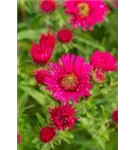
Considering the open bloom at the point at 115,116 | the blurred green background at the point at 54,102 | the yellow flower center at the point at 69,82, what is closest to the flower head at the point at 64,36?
the blurred green background at the point at 54,102

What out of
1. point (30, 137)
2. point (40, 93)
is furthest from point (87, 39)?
point (30, 137)

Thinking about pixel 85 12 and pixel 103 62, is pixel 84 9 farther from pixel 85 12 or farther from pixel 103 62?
pixel 103 62

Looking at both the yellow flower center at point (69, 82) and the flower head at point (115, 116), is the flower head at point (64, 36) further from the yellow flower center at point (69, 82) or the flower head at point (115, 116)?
the flower head at point (115, 116)

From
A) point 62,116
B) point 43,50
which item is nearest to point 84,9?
point 43,50

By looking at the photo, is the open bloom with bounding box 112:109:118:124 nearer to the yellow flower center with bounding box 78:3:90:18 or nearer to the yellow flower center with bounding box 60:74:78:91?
the yellow flower center with bounding box 60:74:78:91

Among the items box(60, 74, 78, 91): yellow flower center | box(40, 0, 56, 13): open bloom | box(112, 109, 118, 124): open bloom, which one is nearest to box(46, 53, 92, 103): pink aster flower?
box(60, 74, 78, 91): yellow flower center
